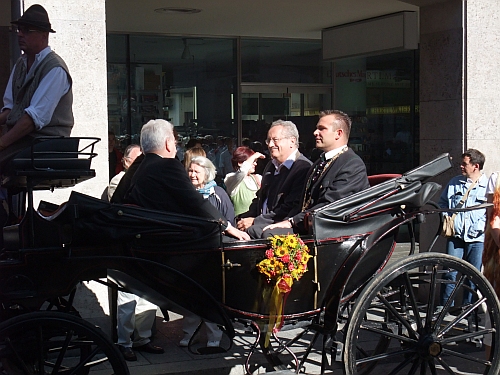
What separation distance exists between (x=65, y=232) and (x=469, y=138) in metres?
5.23

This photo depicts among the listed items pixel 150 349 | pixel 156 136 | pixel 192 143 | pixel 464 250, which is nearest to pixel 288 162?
pixel 156 136

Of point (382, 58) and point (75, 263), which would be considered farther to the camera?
point (382, 58)

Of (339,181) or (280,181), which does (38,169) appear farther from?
(280,181)

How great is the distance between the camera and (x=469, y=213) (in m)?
7.57

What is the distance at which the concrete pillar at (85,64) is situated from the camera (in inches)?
267

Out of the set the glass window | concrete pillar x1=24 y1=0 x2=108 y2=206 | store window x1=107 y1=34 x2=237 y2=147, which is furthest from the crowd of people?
the glass window

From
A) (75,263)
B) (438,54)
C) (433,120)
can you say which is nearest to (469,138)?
(433,120)

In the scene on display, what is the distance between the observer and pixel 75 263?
14.3ft

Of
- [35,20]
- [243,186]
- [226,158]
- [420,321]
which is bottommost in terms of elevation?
[420,321]

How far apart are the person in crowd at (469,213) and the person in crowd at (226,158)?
566 cm

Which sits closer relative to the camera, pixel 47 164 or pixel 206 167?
pixel 47 164

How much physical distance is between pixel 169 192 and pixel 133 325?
200 cm

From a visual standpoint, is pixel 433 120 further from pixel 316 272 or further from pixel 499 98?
pixel 316 272

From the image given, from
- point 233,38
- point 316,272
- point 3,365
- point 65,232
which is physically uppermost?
point 233,38
